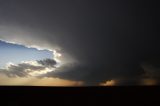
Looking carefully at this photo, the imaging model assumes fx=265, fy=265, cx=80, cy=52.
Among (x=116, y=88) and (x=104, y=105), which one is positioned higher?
(x=116, y=88)

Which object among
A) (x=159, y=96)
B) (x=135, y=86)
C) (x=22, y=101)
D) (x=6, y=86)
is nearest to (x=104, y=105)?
(x=135, y=86)

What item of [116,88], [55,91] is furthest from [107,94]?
[55,91]

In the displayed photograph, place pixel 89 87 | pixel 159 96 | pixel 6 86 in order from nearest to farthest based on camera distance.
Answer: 1. pixel 6 86
2. pixel 89 87
3. pixel 159 96

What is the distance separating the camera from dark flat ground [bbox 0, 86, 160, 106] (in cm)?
909

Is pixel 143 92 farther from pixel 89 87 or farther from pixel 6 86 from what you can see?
pixel 6 86

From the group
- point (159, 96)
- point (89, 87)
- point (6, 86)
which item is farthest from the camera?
point (159, 96)

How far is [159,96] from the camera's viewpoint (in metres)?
10.7

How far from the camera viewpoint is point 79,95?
384 inches

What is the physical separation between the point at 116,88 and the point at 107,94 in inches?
16.9

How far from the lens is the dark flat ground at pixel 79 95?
9.09 meters

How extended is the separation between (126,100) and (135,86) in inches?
25.9

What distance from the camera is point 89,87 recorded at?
988cm

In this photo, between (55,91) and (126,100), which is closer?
(55,91)

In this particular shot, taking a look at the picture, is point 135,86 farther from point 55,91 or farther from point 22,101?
point 22,101
